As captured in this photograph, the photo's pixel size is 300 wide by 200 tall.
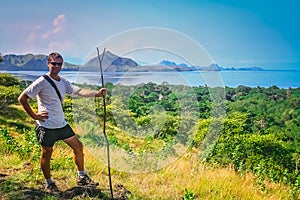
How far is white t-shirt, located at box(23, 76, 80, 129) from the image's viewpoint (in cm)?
315

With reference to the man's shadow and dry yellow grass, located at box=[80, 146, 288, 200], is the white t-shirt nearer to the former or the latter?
the man's shadow

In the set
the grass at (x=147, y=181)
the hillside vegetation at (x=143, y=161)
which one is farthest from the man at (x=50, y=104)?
the hillside vegetation at (x=143, y=161)

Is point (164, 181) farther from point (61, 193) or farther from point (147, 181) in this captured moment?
point (61, 193)

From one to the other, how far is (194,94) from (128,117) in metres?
0.99

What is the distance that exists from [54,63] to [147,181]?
169 centimetres

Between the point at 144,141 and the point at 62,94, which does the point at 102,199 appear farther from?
the point at 144,141

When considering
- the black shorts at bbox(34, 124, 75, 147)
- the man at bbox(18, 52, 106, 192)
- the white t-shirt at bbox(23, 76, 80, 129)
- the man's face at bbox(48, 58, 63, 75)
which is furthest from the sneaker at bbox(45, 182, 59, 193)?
the man's face at bbox(48, 58, 63, 75)

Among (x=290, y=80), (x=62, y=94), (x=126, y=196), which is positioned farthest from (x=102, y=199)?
(x=290, y=80)

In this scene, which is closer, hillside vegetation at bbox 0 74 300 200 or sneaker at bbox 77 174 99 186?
sneaker at bbox 77 174 99 186

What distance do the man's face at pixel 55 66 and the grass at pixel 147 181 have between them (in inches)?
44.6

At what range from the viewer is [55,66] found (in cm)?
326

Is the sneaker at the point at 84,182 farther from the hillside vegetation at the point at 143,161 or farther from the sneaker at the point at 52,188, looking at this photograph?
the sneaker at the point at 52,188

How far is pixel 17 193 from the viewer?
3354 mm

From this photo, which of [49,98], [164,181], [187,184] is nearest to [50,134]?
[49,98]
